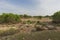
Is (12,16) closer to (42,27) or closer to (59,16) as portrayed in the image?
(59,16)

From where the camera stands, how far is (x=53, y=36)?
26219 mm

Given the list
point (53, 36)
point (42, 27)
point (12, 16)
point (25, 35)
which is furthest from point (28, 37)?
point (12, 16)

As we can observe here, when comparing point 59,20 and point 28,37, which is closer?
point 28,37

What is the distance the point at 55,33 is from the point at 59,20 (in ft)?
69.2

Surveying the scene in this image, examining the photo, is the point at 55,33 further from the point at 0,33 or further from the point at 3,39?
the point at 0,33

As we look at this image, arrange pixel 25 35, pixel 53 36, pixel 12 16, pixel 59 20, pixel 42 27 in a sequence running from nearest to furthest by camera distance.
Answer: pixel 53 36 < pixel 25 35 < pixel 42 27 < pixel 59 20 < pixel 12 16

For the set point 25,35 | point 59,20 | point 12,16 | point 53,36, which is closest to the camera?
point 53,36

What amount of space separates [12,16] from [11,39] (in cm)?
2819

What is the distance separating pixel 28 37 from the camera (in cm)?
2708

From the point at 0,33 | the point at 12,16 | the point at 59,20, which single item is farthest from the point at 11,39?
the point at 12,16

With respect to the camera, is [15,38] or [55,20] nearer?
[15,38]

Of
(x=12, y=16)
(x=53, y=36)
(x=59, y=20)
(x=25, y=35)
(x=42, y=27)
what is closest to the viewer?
(x=53, y=36)

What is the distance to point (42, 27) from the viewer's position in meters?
34.1

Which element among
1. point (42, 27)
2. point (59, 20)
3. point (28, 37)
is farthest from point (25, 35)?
point (59, 20)
